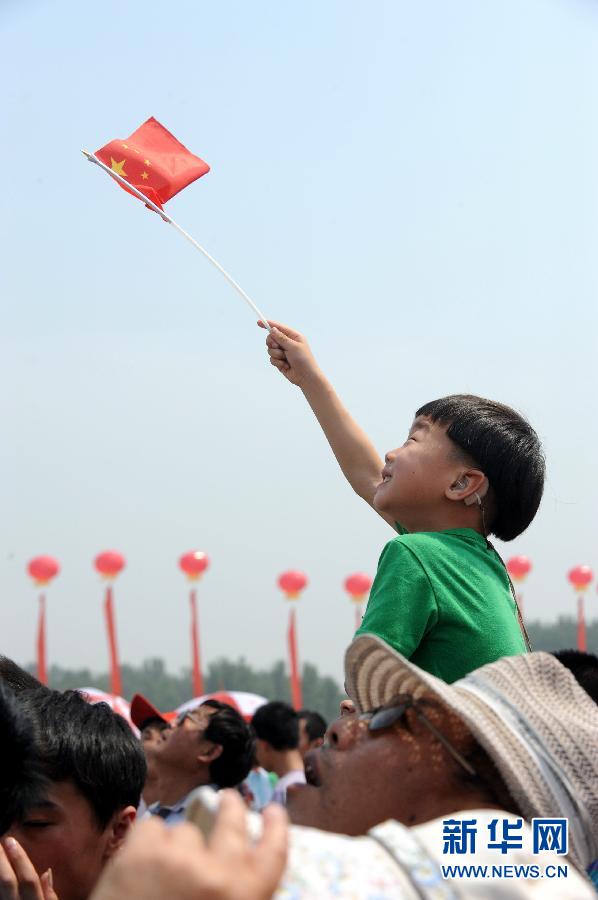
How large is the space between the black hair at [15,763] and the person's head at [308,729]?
19.8ft

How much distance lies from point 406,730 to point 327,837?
46cm

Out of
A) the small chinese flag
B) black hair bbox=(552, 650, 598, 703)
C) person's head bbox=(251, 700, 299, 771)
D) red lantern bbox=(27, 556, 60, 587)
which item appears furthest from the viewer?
red lantern bbox=(27, 556, 60, 587)

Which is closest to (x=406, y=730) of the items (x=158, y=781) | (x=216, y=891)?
(x=216, y=891)

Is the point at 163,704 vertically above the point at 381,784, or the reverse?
the point at 381,784

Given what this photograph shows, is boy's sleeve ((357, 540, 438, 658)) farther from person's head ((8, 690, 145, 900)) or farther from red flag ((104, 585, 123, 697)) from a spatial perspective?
red flag ((104, 585, 123, 697))

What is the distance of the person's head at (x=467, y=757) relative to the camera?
62.0 inches

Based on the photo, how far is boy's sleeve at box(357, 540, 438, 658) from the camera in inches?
96.5

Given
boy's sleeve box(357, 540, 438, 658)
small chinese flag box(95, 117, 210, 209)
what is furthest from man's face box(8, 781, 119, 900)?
small chinese flag box(95, 117, 210, 209)

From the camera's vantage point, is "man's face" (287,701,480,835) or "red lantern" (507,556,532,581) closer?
"man's face" (287,701,480,835)

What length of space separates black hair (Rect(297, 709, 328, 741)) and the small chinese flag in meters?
4.92

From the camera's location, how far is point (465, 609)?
101 inches

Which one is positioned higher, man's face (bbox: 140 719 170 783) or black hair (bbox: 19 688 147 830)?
black hair (bbox: 19 688 147 830)

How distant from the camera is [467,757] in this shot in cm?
165

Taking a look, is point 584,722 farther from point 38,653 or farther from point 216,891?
point 38,653
